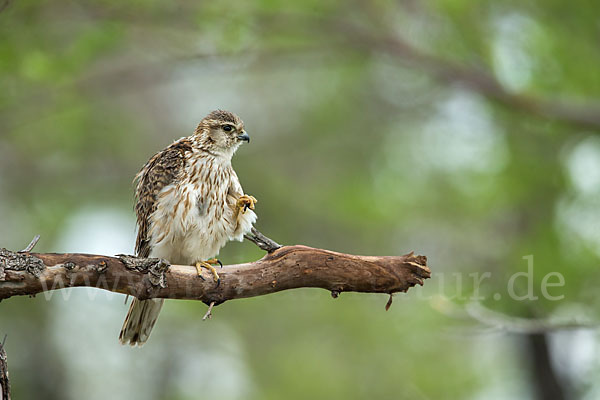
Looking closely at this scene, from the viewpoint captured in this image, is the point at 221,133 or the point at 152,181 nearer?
the point at 152,181

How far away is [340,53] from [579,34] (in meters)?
2.98

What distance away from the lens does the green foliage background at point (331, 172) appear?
8.09 m

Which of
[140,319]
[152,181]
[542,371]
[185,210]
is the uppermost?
[542,371]

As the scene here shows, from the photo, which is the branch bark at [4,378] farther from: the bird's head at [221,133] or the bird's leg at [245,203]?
the bird's head at [221,133]

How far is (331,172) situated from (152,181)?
295 inches

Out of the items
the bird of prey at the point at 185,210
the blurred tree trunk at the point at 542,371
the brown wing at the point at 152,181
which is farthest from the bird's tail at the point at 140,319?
the blurred tree trunk at the point at 542,371

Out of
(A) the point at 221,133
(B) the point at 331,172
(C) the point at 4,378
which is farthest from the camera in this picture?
(B) the point at 331,172

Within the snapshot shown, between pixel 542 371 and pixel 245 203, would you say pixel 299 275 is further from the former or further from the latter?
pixel 542 371

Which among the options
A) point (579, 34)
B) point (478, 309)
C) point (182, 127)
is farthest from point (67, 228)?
point (579, 34)

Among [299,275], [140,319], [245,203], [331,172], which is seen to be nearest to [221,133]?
[245,203]

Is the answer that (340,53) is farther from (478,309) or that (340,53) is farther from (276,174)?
(478,309)

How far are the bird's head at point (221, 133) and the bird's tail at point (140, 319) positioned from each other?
117 centimetres

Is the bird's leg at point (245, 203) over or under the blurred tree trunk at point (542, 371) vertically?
under

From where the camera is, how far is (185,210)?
4.81m
